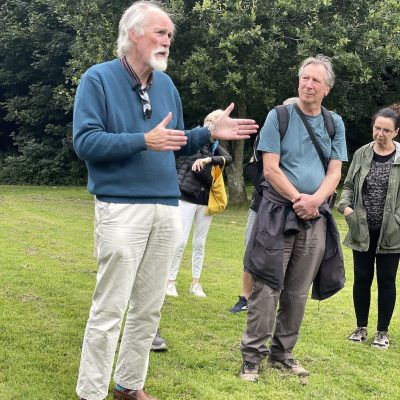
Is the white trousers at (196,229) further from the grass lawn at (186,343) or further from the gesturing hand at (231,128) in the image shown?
the gesturing hand at (231,128)

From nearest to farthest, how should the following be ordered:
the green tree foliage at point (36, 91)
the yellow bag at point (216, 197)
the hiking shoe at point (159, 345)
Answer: the hiking shoe at point (159, 345) < the yellow bag at point (216, 197) < the green tree foliage at point (36, 91)

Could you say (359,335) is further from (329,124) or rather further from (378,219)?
(329,124)

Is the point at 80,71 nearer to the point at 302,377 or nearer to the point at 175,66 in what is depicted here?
the point at 175,66

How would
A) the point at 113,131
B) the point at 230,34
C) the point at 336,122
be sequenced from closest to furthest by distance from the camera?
the point at 113,131 → the point at 336,122 → the point at 230,34

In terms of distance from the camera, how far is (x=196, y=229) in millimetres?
7145

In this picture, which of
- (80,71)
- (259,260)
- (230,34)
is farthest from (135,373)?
(80,71)

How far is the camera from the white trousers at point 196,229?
6828mm

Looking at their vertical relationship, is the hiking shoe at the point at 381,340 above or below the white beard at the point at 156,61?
below

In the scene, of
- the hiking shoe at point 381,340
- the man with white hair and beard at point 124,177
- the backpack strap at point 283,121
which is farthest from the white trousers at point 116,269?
the hiking shoe at point 381,340

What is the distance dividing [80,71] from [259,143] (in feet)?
49.2

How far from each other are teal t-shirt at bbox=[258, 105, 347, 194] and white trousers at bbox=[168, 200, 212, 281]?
2.38 meters

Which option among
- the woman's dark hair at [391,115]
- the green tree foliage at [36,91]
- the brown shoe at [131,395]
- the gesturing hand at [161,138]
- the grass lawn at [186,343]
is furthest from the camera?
the green tree foliage at [36,91]

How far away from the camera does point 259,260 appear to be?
14.8 feet

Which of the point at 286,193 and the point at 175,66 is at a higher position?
the point at 175,66
